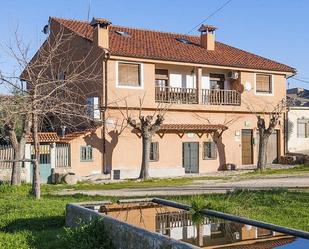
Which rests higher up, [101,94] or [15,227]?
[101,94]

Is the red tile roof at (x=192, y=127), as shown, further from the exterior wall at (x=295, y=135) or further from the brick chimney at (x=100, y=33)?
the exterior wall at (x=295, y=135)

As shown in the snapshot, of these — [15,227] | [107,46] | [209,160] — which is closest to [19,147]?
[107,46]

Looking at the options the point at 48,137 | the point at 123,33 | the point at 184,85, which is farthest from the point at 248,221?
the point at 123,33

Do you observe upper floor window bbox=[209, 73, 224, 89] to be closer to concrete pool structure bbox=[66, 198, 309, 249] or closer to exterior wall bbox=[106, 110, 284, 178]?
exterior wall bbox=[106, 110, 284, 178]

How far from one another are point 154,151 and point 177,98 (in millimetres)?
3512

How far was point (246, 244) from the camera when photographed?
7391mm

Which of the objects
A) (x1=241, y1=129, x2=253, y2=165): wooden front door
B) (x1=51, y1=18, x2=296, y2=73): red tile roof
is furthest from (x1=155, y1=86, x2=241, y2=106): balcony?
(x1=241, y1=129, x2=253, y2=165): wooden front door

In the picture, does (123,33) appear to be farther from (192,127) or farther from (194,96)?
(192,127)

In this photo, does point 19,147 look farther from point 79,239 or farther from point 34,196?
point 79,239

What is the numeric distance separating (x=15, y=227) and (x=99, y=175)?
56.7 feet

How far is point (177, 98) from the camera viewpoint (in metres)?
31.9

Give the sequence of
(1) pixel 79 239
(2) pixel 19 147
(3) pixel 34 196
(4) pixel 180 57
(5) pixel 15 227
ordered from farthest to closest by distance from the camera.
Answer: (4) pixel 180 57 → (2) pixel 19 147 → (3) pixel 34 196 → (5) pixel 15 227 → (1) pixel 79 239

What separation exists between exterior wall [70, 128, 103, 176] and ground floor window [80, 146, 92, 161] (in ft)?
0.49

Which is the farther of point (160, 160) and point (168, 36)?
point (168, 36)
